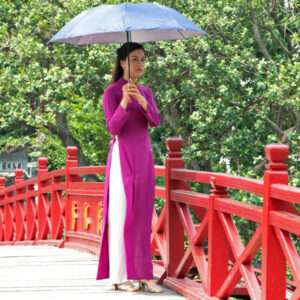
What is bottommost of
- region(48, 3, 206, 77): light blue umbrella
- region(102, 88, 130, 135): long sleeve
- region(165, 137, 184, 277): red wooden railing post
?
region(165, 137, 184, 277): red wooden railing post

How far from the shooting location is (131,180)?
17.7 ft

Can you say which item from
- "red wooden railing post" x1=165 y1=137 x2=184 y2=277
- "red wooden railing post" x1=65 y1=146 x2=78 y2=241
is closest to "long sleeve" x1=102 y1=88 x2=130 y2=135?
"red wooden railing post" x1=165 y1=137 x2=184 y2=277

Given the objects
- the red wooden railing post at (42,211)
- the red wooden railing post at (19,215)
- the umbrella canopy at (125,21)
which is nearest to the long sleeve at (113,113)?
the umbrella canopy at (125,21)

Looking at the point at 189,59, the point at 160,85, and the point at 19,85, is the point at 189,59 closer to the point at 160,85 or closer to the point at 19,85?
the point at 160,85

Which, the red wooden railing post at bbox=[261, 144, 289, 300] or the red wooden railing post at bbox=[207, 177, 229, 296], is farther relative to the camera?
the red wooden railing post at bbox=[207, 177, 229, 296]

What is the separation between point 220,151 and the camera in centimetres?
1446

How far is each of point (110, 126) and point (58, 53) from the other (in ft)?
38.5

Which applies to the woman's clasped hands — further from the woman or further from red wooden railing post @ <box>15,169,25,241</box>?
red wooden railing post @ <box>15,169,25,241</box>

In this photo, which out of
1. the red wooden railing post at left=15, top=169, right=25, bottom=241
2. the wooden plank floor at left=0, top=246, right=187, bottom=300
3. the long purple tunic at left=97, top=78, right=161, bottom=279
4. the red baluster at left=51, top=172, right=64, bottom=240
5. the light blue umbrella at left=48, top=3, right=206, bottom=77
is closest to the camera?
the light blue umbrella at left=48, top=3, right=206, bottom=77

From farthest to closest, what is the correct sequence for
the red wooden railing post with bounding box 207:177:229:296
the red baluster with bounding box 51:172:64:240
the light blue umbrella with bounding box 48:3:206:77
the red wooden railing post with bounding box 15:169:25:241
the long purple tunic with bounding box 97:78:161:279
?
the red wooden railing post with bounding box 15:169:25:241 < the red baluster with bounding box 51:172:64:240 < the long purple tunic with bounding box 97:78:161:279 < the light blue umbrella with bounding box 48:3:206:77 < the red wooden railing post with bounding box 207:177:229:296

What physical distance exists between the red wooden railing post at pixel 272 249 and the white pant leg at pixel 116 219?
164 centimetres

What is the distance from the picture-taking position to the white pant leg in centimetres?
543

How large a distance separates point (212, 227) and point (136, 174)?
2.74 ft

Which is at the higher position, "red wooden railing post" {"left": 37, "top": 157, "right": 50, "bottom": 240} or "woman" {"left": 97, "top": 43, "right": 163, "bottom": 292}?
"woman" {"left": 97, "top": 43, "right": 163, "bottom": 292}
